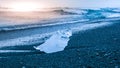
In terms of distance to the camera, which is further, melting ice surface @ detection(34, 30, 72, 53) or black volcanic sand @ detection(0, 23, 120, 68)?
melting ice surface @ detection(34, 30, 72, 53)

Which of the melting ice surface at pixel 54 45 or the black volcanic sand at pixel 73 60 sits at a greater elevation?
the black volcanic sand at pixel 73 60

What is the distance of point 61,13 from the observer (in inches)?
977

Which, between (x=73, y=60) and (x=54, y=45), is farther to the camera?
(x=54, y=45)

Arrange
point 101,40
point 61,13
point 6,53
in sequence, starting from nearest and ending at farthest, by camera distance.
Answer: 1. point 6,53
2. point 101,40
3. point 61,13

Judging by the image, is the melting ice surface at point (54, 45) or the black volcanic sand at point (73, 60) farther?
the melting ice surface at point (54, 45)

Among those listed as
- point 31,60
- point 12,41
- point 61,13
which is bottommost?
point 61,13

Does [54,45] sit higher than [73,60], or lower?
lower

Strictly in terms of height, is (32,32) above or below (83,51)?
below

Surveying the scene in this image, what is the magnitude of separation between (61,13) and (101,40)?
1339 cm

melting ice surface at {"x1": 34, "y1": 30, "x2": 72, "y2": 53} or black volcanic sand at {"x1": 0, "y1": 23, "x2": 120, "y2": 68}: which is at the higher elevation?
black volcanic sand at {"x1": 0, "y1": 23, "x2": 120, "y2": 68}

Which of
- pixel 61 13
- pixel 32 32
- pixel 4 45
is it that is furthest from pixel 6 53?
pixel 61 13

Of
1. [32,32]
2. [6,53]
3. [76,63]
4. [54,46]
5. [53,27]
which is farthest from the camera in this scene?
[53,27]

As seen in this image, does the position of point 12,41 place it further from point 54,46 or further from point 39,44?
point 54,46

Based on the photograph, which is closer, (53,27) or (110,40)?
(110,40)
